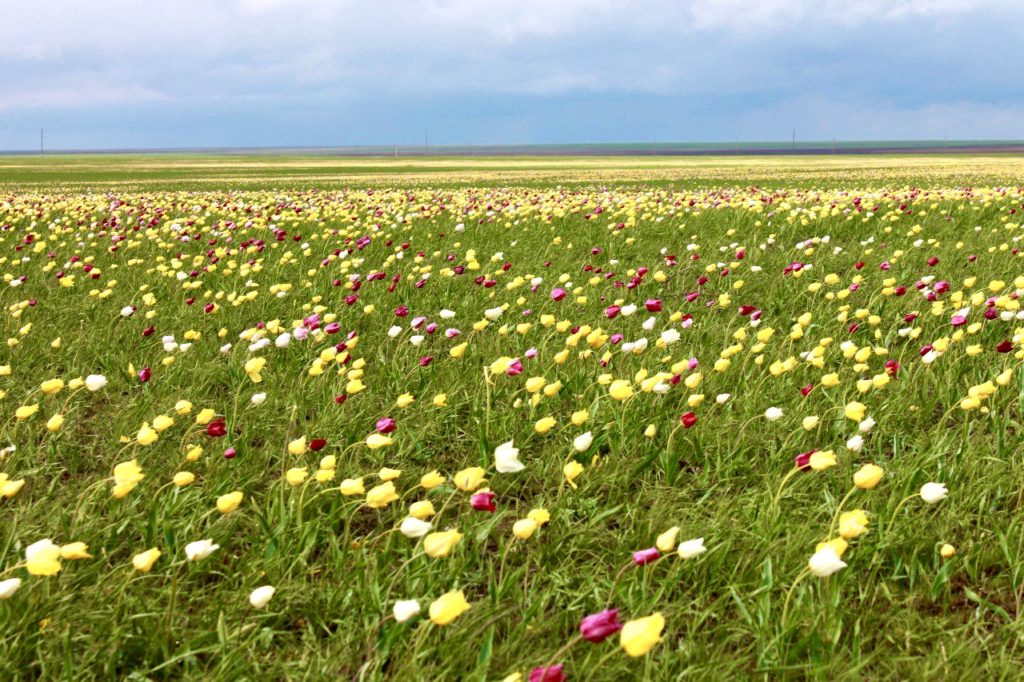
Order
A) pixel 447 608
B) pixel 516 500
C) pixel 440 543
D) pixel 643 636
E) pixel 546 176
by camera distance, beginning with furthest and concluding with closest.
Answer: pixel 546 176, pixel 516 500, pixel 440 543, pixel 447 608, pixel 643 636

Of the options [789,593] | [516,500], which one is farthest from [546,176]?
[789,593]

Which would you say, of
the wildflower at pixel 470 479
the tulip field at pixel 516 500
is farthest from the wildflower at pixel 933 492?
the wildflower at pixel 470 479

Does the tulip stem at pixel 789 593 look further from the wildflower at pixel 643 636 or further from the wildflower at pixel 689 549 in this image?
the wildflower at pixel 643 636

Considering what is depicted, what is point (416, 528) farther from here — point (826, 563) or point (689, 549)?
point (826, 563)

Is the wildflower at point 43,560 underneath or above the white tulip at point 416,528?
above

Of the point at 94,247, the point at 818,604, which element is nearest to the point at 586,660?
the point at 818,604

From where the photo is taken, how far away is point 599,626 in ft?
4.86

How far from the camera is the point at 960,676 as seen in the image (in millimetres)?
1823

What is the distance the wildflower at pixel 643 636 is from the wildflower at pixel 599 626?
61 millimetres

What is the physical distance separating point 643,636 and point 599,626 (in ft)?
0.37

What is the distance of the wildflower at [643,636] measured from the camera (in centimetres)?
138

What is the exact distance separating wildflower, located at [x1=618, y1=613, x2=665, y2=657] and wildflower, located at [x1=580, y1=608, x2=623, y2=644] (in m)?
0.06

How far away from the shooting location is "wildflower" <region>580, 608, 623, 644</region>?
4.81 feet

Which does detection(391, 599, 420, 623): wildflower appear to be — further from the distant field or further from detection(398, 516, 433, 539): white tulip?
the distant field
